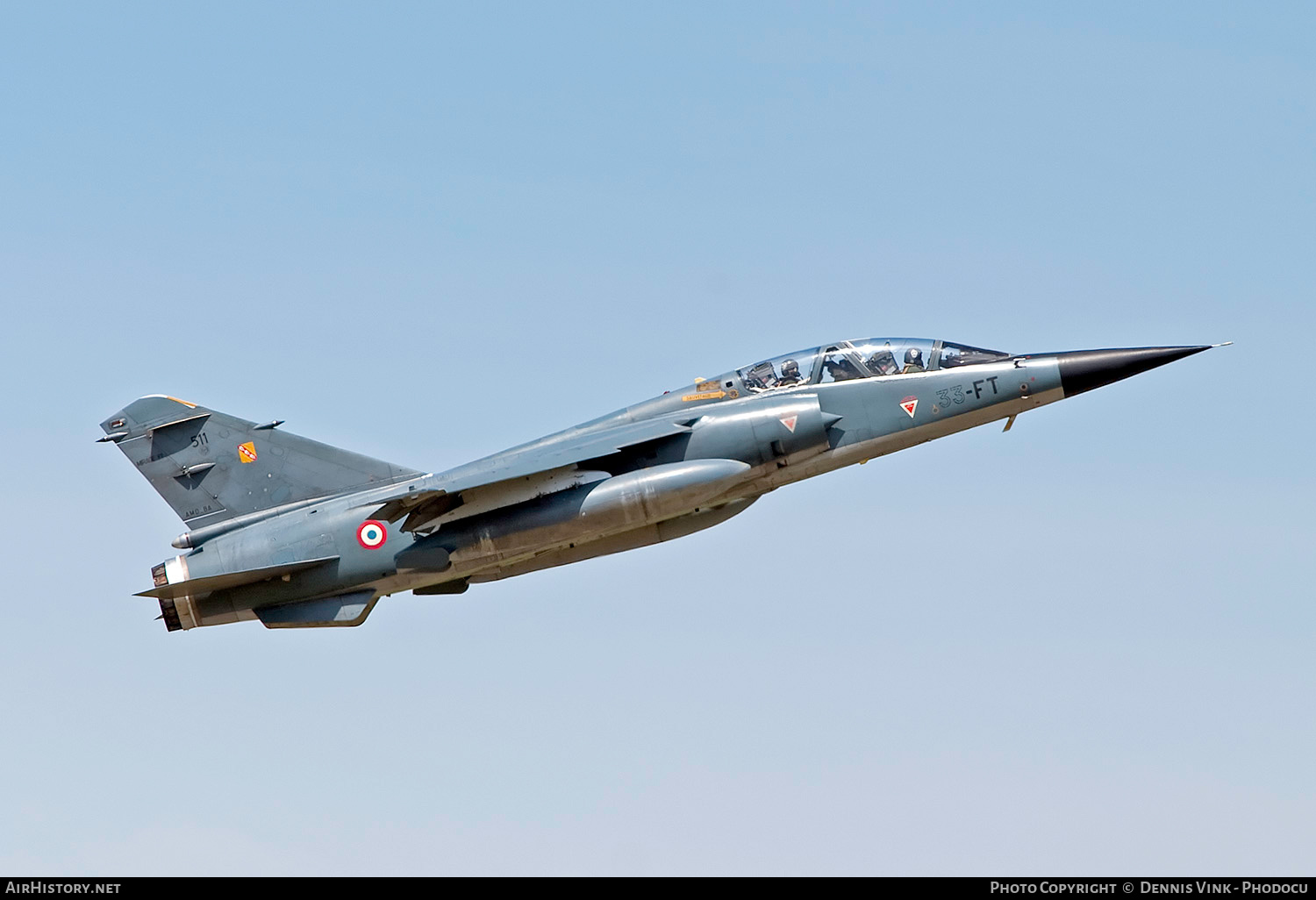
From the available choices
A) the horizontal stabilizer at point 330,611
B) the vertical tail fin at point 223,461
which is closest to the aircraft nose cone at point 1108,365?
the vertical tail fin at point 223,461

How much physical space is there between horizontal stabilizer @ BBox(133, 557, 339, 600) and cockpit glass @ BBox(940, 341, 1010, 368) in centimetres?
960

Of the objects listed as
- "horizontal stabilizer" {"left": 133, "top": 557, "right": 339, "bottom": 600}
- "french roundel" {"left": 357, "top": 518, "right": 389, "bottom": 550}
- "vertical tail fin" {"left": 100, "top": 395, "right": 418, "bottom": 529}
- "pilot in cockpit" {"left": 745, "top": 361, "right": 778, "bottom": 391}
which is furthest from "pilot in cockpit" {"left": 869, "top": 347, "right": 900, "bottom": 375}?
"horizontal stabilizer" {"left": 133, "top": 557, "right": 339, "bottom": 600}

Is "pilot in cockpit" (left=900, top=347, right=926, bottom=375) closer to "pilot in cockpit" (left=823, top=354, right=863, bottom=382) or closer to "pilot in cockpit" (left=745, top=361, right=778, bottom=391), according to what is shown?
"pilot in cockpit" (left=823, top=354, right=863, bottom=382)

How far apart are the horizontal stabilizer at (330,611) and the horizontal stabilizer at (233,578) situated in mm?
554

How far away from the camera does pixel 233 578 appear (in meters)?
22.6

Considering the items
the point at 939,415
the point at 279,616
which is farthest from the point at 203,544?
the point at 939,415

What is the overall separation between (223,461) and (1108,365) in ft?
45.1

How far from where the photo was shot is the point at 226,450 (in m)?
24.2

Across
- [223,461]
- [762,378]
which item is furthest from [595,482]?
[223,461]

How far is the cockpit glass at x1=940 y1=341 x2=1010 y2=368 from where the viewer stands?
22469 millimetres

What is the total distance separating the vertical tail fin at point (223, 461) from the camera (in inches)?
937

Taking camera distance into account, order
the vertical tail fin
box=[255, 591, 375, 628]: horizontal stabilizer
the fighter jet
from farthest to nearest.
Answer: the vertical tail fin
box=[255, 591, 375, 628]: horizontal stabilizer
the fighter jet

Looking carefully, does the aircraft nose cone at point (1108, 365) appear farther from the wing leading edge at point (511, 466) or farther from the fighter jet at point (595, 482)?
the wing leading edge at point (511, 466)
